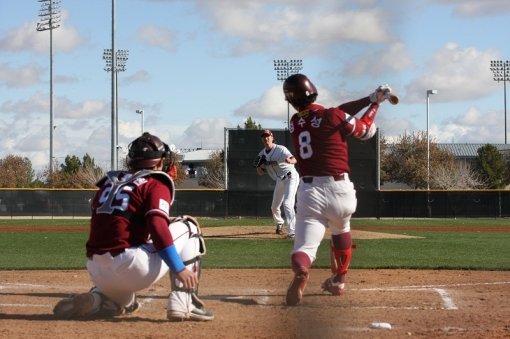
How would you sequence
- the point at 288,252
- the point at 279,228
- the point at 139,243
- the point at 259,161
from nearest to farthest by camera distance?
the point at 139,243, the point at 288,252, the point at 259,161, the point at 279,228

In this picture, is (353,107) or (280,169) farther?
(280,169)

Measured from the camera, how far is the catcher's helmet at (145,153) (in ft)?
19.3

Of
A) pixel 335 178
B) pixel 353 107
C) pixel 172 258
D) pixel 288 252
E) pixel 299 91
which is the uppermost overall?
pixel 299 91

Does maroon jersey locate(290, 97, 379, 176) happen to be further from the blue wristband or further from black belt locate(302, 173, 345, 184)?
the blue wristband

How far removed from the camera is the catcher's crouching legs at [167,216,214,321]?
5.81 metres

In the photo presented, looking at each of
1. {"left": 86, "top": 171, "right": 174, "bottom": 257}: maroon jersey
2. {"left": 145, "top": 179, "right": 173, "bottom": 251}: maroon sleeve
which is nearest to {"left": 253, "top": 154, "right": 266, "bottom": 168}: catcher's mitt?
{"left": 86, "top": 171, "right": 174, "bottom": 257}: maroon jersey

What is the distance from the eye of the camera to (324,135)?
6.52m

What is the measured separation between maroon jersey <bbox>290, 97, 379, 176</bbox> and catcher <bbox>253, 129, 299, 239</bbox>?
19.5ft

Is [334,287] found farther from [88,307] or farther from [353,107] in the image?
[88,307]

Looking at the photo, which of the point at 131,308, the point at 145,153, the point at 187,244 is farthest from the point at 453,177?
the point at 145,153

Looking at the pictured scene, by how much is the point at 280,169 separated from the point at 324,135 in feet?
22.1

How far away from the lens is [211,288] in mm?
7941

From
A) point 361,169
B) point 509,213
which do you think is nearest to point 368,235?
point 361,169

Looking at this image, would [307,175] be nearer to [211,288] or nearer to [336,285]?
[336,285]
